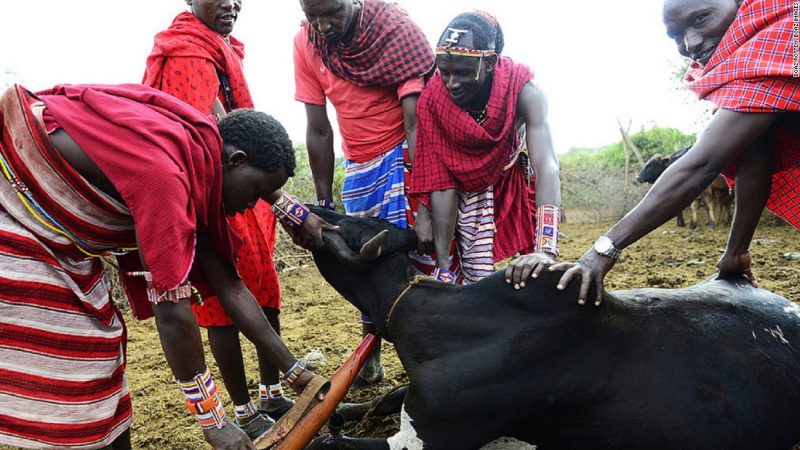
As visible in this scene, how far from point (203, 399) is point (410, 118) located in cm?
182

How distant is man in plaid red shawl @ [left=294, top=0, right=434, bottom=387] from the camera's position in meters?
3.19

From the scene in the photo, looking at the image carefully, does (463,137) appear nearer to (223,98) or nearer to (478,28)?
(478,28)

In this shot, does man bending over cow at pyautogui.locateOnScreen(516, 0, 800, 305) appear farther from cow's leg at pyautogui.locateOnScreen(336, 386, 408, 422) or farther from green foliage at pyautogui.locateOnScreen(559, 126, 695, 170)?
green foliage at pyautogui.locateOnScreen(559, 126, 695, 170)

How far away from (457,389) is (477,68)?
1565 mm

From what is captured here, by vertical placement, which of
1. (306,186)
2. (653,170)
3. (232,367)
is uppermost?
(232,367)

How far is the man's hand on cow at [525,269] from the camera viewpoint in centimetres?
226

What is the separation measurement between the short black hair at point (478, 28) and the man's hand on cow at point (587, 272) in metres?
1.23

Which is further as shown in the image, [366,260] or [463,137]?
[463,137]

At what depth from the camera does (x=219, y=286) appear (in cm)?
249

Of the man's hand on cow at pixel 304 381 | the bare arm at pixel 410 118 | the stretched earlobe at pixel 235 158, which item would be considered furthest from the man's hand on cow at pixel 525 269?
the bare arm at pixel 410 118

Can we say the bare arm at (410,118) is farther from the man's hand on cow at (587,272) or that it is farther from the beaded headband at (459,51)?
the man's hand on cow at (587,272)

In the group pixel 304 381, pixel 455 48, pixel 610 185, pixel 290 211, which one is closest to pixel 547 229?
pixel 455 48

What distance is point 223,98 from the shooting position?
3203 mm

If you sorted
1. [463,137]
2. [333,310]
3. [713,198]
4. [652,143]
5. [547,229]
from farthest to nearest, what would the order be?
[652,143] → [713,198] → [333,310] → [463,137] → [547,229]
